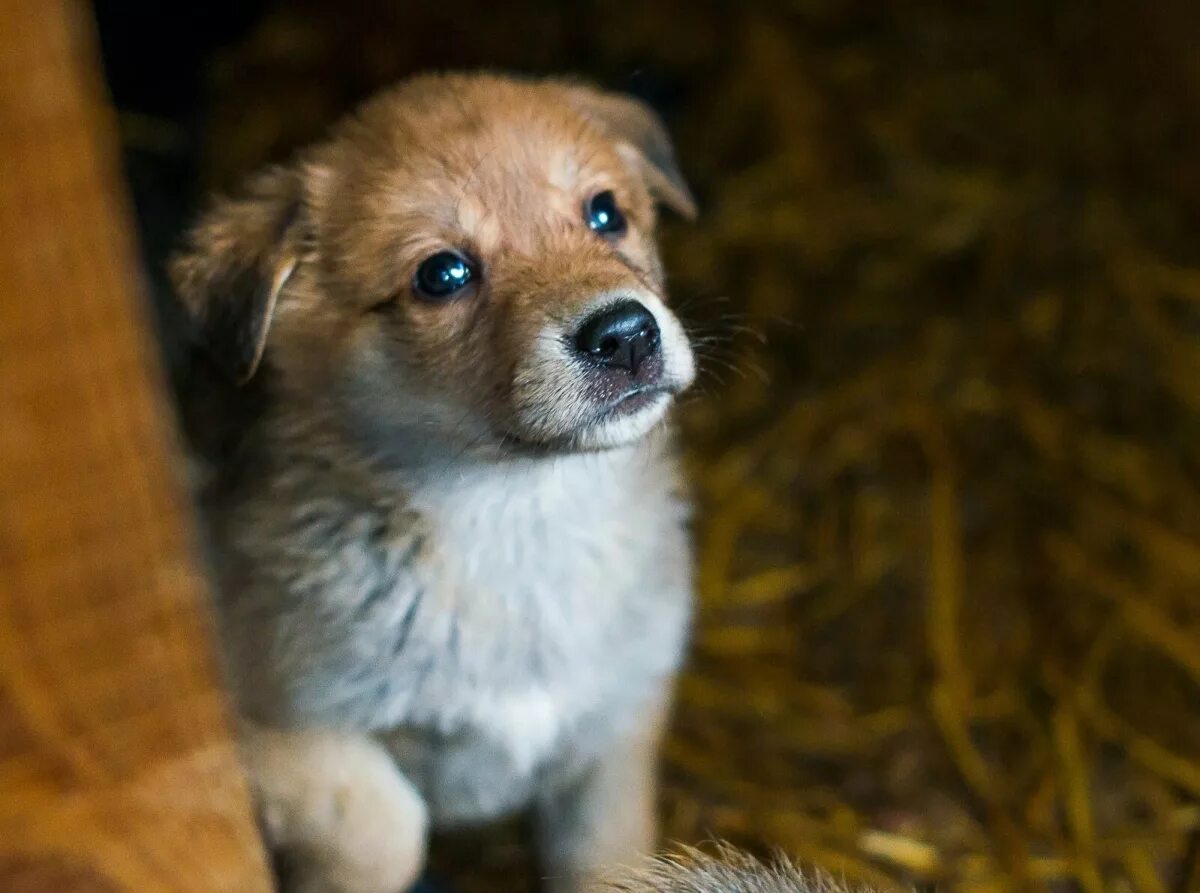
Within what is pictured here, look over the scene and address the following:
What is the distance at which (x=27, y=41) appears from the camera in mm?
1092

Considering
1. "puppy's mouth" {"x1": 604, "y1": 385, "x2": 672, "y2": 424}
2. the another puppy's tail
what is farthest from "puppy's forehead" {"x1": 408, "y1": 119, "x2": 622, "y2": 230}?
the another puppy's tail

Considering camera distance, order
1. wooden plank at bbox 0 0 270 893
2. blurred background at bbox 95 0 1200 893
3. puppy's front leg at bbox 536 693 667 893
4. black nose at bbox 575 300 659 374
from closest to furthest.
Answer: wooden plank at bbox 0 0 270 893 → black nose at bbox 575 300 659 374 → puppy's front leg at bbox 536 693 667 893 → blurred background at bbox 95 0 1200 893

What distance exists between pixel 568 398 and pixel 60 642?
0.80 m

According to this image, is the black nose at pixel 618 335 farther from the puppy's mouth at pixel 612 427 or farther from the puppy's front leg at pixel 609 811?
the puppy's front leg at pixel 609 811

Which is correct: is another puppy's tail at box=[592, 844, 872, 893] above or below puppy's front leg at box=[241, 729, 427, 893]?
above

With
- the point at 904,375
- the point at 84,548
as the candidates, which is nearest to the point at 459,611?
the point at 84,548

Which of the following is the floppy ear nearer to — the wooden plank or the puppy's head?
the puppy's head

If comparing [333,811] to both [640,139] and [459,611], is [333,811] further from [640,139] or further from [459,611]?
[640,139]

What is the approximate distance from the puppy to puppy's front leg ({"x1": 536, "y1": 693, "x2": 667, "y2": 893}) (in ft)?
0.06

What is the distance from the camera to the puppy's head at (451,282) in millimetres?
1896

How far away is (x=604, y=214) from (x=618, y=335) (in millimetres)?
407

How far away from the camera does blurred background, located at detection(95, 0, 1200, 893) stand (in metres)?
2.68

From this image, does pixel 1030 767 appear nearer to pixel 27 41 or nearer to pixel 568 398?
pixel 568 398

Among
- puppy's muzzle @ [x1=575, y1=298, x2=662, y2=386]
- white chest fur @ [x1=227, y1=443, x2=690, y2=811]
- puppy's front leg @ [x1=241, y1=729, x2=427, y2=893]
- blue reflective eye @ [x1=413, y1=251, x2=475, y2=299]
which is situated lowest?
puppy's front leg @ [x1=241, y1=729, x2=427, y2=893]
